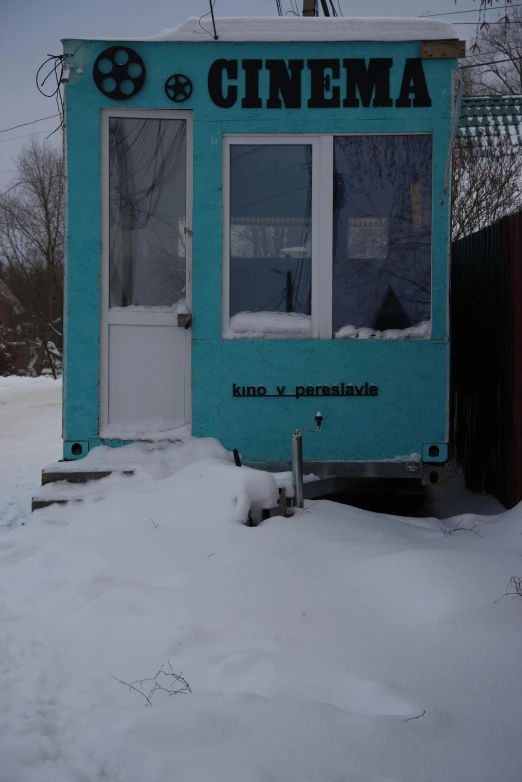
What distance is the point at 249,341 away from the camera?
20.1 ft

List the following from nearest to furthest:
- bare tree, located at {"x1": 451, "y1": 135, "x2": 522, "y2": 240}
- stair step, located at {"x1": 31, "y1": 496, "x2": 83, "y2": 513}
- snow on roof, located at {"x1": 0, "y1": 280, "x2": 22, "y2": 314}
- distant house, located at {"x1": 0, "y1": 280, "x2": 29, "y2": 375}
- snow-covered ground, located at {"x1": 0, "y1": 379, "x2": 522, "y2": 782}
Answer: snow-covered ground, located at {"x1": 0, "y1": 379, "x2": 522, "y2": 782} → stair step, located at {"x1": 31, "y1": 496, "x2": 83, "y2": 513} → bare tree, located at {"x1": 451, "y1": 135, "x2": 522, "y2": 240} → distant house, located at {"x1": 0, "y1": 280, "x2": 29, "y2": 375} → snow on roof, located at {"x1": 0, "y1": 280, "x2": 22, "y2": 314}

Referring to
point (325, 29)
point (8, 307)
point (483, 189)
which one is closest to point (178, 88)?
point (325, 29)

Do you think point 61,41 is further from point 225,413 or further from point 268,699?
point 268,699

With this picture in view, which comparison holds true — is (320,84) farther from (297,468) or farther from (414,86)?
(297,468)

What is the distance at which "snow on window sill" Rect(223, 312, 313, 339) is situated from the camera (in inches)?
243

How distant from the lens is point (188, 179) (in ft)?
20.3

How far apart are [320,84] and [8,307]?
107ft

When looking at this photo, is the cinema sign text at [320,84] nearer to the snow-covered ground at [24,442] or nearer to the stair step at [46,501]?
the stair step at [46,501]

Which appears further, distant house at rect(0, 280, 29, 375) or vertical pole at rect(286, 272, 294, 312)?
distant house at rect(0, 280, 29, 375)

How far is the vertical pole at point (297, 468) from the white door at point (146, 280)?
1231 mm

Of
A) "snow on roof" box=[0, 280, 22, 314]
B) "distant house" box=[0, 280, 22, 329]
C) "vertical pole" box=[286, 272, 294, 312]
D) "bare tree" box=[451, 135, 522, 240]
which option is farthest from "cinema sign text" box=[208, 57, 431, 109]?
"snow on roof" box=[0, 280, 22, 314]

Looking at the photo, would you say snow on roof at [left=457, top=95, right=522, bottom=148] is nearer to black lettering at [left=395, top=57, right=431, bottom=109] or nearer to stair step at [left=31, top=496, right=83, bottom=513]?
black lettering at [left=395, top=57, right=431, bottom=109]

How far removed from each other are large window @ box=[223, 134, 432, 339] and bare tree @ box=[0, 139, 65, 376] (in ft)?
96.7

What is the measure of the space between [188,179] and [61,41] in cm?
132
